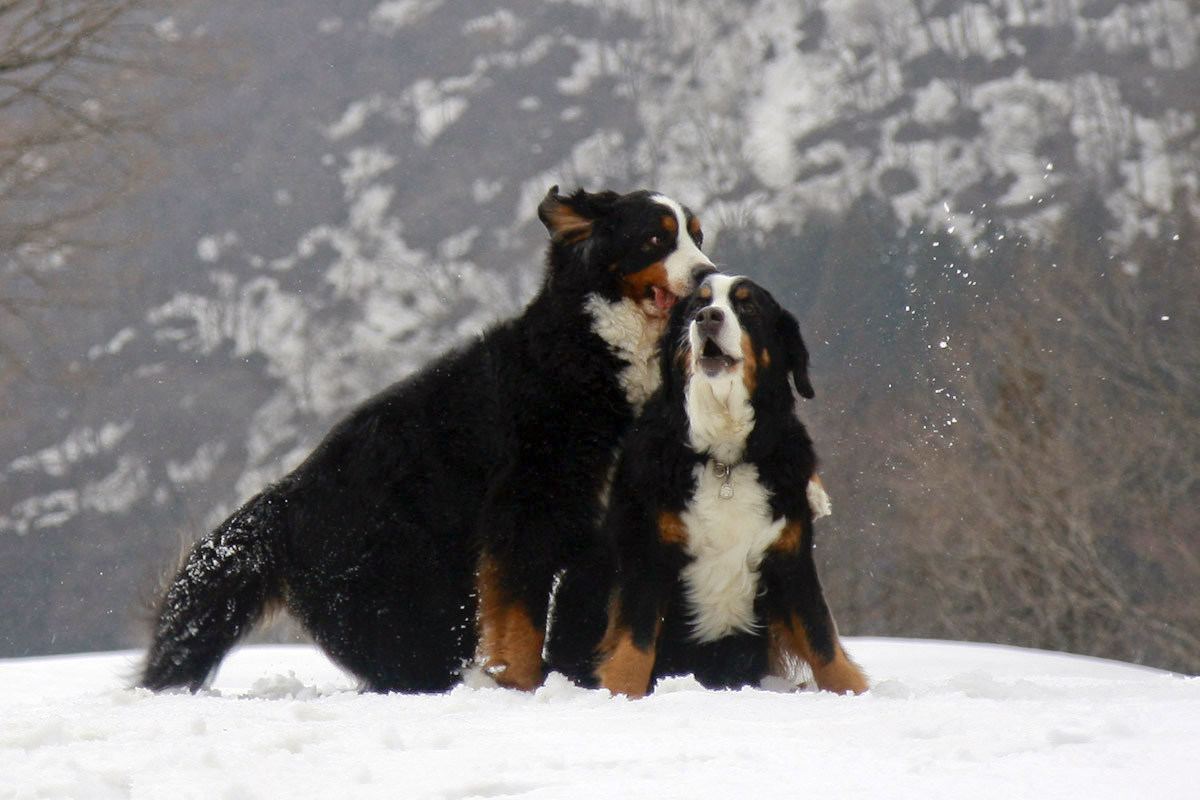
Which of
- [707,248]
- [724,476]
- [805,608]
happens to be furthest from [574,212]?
[707,248]

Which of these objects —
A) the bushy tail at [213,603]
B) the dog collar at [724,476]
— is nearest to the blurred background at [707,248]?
the bushy tail at [213,603]

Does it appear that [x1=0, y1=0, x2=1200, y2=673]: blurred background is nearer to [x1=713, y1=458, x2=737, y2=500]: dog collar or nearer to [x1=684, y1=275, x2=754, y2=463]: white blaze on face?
[x1=684, y1=275, x2=754, y2=463]: white blaze on face

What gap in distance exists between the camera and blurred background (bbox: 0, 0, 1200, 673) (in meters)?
10.6

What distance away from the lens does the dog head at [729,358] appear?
3.97m

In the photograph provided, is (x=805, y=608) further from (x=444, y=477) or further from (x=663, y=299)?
(x=444, y=477)

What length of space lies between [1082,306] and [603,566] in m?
16.5

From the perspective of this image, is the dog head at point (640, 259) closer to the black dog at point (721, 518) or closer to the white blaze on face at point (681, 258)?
the white blaze on face at point (681, 258)

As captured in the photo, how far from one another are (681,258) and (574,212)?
0.47m

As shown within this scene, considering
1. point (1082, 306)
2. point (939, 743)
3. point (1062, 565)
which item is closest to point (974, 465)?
point (1062, 565)

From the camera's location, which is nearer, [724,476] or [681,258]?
[724,476]

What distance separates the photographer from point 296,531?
4.49 meters

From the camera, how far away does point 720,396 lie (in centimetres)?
395

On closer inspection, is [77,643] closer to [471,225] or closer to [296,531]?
[471,225]

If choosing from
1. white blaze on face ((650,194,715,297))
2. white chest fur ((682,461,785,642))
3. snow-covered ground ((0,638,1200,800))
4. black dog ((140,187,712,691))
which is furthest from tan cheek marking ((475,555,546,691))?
white blaze on face ((650,194,715,297))
